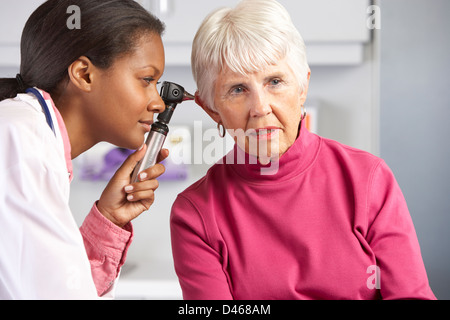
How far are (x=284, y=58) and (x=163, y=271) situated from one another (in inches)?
36.4

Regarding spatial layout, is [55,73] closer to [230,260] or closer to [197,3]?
[230,260]

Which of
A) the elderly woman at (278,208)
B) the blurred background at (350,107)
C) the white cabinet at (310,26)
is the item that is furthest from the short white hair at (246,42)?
the white cabinet at (310,26)

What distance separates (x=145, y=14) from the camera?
2.80ft

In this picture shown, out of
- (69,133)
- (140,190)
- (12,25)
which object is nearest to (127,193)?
(140,190)

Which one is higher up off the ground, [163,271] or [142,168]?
[142,168]

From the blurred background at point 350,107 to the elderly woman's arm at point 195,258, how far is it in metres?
0.66

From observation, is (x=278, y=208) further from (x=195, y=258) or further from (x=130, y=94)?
(x=130, y=94)

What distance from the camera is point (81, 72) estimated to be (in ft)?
2.70

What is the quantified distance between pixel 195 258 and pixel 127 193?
19 centimetres

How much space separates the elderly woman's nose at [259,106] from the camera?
746 mm

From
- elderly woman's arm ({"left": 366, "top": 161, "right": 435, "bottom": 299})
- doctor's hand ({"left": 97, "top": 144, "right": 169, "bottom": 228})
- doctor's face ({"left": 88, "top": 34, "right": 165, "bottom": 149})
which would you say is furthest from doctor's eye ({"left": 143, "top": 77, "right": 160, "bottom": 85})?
elderly woman's arm ({"left": 366, "top": 161, "right": 435, "bottom": 299})

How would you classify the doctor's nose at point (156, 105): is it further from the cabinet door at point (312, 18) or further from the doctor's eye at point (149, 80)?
A: the cabinet door at point (312, 18)

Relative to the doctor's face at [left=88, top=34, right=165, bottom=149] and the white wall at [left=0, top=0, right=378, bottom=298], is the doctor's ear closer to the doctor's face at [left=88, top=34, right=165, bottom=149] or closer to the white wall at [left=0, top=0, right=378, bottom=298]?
the doctor's face at [left=88, top=34, right=165, bottom=149]

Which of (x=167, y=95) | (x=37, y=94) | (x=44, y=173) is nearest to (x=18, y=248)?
(x=44, y=173)
